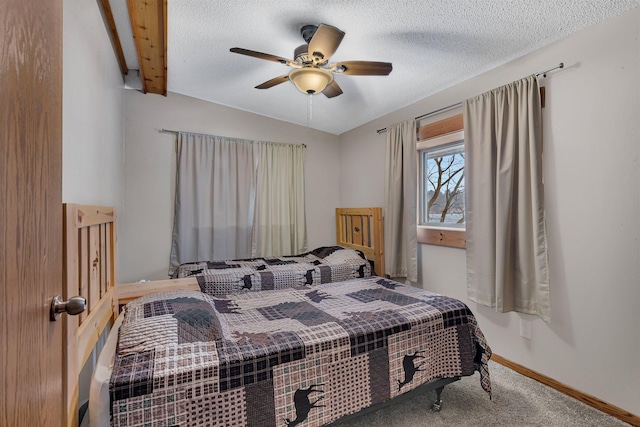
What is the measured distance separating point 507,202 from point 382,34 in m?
1.47

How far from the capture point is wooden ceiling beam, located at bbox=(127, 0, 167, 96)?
73.8 inches

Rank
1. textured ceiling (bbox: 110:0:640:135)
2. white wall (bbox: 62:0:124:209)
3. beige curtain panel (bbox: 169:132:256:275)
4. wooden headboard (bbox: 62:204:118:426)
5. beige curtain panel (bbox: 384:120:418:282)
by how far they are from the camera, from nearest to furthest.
Answer: wooden headboard (bbox: 62:204:118:426) < white wall (bbox: 62:0:124:209) < textured ceiling (bbox: 110:0:640:135) < beige curtain panel (bbox: 384:120:418:282) < beige curtain panel (bbox: 169:132:256:275)

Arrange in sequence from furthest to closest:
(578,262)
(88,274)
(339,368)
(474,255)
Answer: (474,255), (578,262), (339,368), (88,274)

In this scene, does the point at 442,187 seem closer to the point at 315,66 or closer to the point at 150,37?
the point at 315,66

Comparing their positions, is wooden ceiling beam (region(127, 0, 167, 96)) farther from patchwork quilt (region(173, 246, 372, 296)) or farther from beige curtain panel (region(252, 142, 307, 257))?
patchwork quilt (region(173, 246, 372, 296))

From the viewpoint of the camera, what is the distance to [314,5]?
1840mm

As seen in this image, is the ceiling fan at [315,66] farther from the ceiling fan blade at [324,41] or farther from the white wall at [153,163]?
the white wall at [153,163]

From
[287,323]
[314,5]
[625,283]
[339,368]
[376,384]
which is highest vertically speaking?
[314,5]

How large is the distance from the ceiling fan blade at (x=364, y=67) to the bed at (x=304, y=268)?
4.81 ft

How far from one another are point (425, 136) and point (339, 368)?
2.34m

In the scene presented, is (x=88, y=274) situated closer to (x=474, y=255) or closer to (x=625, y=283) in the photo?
(x=474, y=255)

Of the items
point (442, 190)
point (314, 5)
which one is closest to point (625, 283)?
point (442, 190)

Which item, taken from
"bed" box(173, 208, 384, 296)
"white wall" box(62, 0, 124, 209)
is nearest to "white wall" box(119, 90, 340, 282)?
"bed" box(173, 208, 384, 296)

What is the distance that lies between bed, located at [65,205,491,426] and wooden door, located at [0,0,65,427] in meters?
0.31
